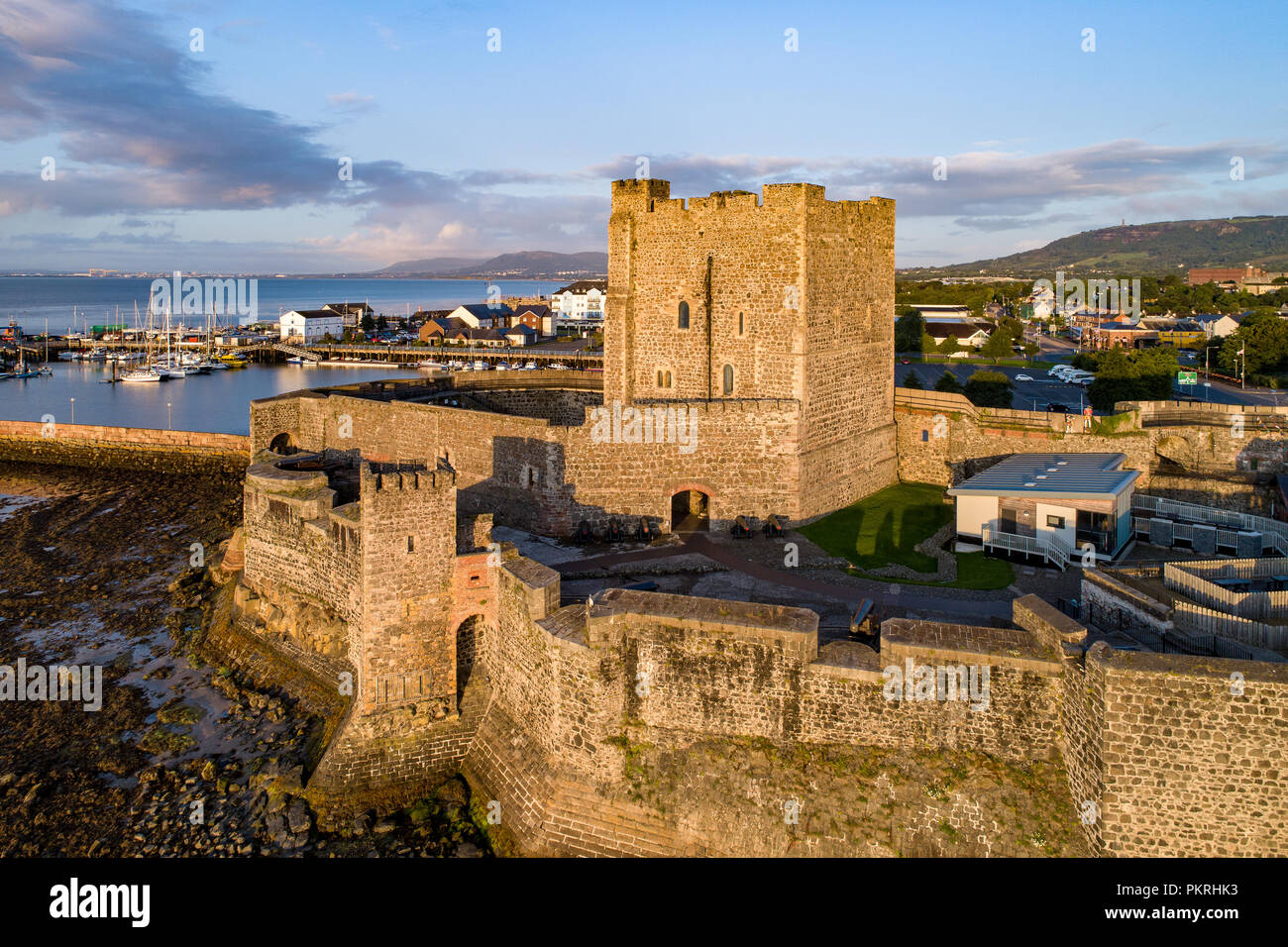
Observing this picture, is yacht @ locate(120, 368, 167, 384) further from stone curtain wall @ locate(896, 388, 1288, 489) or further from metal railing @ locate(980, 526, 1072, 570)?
metal railing @ locate(980, 526, 1072, 570)

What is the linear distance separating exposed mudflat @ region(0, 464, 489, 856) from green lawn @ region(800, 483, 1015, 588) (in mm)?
10896

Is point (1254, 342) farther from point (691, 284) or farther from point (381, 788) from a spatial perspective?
point (381, 788)

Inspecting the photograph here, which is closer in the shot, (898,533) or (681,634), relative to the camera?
(681,634)

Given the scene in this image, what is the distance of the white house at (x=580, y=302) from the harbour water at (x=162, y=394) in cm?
4801

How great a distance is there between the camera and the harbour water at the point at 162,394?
223ft

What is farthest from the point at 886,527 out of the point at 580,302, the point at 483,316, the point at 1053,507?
the point at 580,302

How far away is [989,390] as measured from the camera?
43.4 m

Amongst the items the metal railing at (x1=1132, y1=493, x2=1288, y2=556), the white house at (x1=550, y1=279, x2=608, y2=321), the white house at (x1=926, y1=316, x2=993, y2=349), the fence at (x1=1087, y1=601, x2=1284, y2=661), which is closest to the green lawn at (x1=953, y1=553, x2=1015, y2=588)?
the metal railing at (x1=1132, y1=493, x2=1288, y2=556)

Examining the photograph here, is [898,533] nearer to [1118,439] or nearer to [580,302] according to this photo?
[1118,439]

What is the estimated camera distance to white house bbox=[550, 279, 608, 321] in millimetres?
147125

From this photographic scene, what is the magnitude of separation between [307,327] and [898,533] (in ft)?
368
